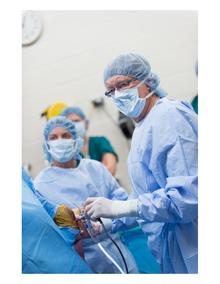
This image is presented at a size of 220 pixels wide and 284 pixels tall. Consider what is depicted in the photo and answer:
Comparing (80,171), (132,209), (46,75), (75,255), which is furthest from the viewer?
(46,75)

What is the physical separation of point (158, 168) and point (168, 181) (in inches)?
2.7

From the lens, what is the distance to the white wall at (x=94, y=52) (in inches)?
67.6

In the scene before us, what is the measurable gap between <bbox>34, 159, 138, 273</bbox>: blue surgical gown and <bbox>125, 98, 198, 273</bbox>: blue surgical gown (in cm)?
18

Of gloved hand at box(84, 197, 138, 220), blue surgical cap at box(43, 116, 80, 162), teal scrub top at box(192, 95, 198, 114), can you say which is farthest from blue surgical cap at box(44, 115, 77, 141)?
teal scrub top at box(192, 95, 198, 114)

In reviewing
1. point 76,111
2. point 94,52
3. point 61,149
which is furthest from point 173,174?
point 76,111

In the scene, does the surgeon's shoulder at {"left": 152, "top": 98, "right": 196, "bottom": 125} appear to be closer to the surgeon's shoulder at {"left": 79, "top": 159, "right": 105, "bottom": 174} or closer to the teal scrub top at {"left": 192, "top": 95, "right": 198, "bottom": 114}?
the teal scrub top at {"left": 192, "top": 95, "right": 198, "bottom": 114}

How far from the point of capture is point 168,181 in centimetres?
137

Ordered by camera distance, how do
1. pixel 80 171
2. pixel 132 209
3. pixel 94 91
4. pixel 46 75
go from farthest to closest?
pixel 94 91 < pixel 46 75 < pixel 80 171 < pixel 132 209

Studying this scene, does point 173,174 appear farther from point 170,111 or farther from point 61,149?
point 61,149
